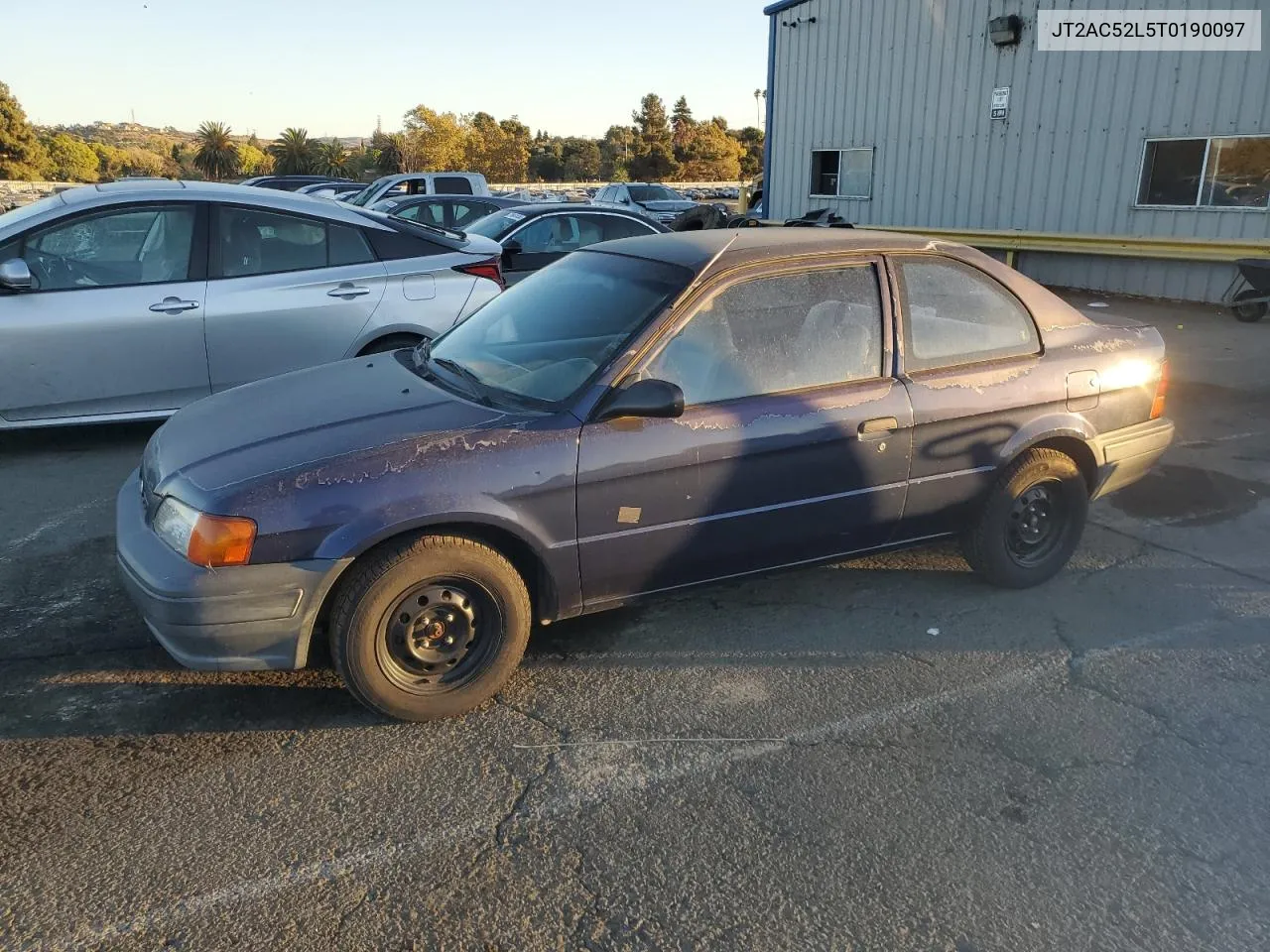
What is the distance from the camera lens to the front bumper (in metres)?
2.92

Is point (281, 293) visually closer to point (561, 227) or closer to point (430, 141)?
point (561, 227)

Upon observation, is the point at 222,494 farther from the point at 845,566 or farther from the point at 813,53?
the point at 813,53

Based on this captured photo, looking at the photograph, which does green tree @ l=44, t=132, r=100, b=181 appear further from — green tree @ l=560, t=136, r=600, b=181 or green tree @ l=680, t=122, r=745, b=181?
green tree @ l=680, t=122, r=745, b=181

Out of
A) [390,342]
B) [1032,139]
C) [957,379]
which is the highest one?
[1032,139]

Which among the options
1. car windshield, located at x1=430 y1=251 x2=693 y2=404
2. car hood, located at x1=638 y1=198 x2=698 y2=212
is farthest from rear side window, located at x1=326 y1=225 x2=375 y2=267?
car hood, located at x1=638 y1=198 x2=698 y2=212

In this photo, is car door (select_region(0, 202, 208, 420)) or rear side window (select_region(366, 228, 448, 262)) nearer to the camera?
car door (select_region(0, 202, 208, 420))

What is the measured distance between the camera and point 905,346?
3.86 meters

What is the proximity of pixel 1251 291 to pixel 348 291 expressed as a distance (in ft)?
35.9

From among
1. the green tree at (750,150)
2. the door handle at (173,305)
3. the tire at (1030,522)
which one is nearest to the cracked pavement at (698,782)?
the tire at (1030,522)

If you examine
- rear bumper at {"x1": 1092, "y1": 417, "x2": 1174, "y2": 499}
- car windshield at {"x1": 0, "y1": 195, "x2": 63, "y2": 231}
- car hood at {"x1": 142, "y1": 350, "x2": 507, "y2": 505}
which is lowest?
rear bumper at {"x1": 1092, "y1": 417, "x2": 1174, "y2": 499}

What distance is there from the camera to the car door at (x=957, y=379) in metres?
3.87

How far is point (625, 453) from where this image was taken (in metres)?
3.29

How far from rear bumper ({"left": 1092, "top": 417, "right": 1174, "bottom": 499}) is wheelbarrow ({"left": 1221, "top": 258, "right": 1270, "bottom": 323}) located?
8.25 metres

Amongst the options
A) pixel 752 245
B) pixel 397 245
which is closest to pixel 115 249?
pixel 397 245
